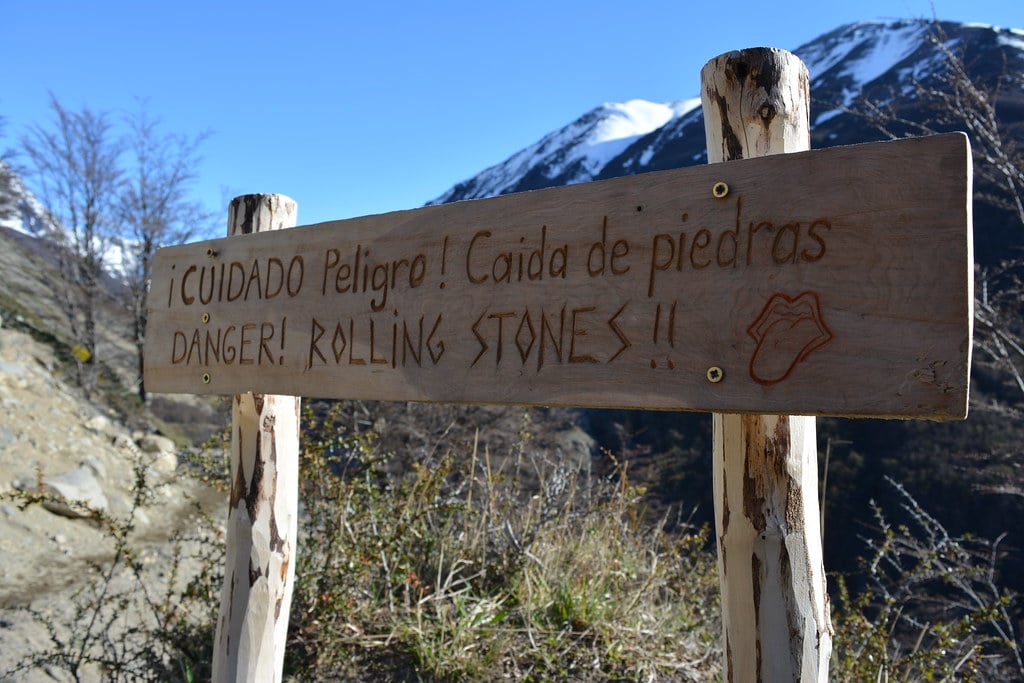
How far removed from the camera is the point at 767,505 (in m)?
1.57

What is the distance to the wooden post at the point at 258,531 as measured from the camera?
7.39 ft

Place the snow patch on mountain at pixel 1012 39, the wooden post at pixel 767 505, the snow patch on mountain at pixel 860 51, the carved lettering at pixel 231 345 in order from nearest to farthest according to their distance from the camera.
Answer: the wooden post at pixel 767 505 → the carved lettering at pixel 231 345 → the snow patch on mountain at pixel 1012 39 → the snow patch on mountain at pixel 860 51

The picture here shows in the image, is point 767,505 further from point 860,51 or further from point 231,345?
point 860,51

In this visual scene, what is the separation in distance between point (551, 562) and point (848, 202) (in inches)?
104

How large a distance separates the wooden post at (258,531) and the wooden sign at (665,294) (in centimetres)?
33

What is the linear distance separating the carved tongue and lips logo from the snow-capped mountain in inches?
342

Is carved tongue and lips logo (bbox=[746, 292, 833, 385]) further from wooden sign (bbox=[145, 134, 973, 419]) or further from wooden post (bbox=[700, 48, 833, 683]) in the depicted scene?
wooden post (bbox=[700, 48, 833, 683])

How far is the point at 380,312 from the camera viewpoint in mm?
1825

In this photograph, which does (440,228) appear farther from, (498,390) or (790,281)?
(790,281)

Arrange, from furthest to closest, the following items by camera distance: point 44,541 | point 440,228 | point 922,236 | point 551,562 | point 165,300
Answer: point 44,541, point 551,562, point 165,300, point 440,228, point 922,236

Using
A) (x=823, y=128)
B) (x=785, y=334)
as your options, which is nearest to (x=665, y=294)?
(x=785, y=334)

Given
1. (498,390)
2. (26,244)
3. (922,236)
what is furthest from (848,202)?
(26,244)

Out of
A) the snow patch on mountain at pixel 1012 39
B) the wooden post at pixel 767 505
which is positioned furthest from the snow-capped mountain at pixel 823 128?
the wooden post at pixel 767 505

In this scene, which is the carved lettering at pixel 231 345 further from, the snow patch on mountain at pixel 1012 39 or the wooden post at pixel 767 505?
the snow patch on mountain at pixel 1012 39
